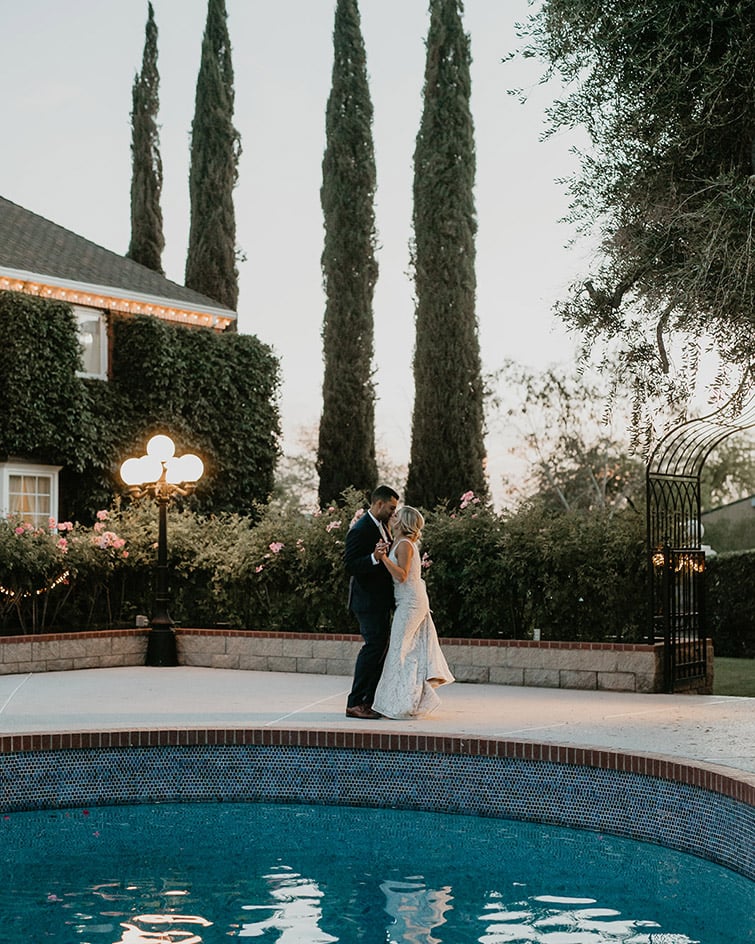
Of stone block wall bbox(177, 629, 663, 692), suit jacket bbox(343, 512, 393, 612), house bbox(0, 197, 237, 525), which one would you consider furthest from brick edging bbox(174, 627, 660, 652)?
house bbox(0, 197, 237, 525)

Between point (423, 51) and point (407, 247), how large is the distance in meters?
4.70

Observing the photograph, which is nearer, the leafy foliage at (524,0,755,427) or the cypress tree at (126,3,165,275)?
the leafy foliage at (524,0,755,427)

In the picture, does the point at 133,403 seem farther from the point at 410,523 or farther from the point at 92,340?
the point at 410,523

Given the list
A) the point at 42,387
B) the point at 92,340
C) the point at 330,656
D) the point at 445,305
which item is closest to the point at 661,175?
the point at 330,656

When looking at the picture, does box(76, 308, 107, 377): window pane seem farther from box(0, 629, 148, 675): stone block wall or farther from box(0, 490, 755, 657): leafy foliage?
box(0, 629, 148, 675): stone block wall

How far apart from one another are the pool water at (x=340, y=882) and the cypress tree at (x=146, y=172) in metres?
24.2

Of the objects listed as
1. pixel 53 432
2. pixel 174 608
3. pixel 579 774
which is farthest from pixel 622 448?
pixel 579 774

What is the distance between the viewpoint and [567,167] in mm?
10617

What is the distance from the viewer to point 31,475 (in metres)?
22.3

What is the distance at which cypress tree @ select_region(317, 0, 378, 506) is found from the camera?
2927 cm

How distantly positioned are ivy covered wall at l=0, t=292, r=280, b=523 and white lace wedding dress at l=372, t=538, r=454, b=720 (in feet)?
42.2

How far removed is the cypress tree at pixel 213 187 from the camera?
30.9 m

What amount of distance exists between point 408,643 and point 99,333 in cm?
1554

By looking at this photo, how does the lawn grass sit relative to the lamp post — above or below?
below
